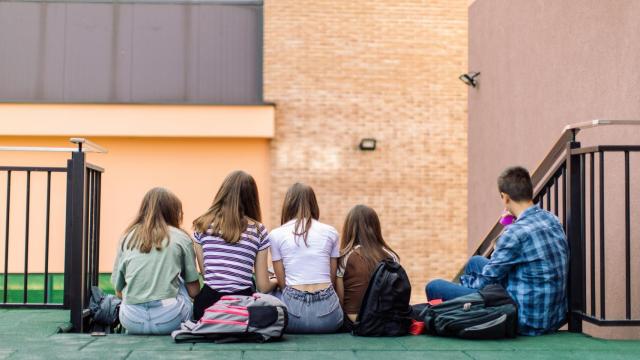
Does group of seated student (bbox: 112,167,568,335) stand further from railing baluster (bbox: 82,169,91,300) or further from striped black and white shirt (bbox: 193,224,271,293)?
railing baluster (bbox: 82,169,91,300)

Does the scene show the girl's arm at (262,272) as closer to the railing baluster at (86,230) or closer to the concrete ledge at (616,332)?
the railing baluster at (86,230)

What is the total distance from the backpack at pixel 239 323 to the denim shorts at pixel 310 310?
40cm

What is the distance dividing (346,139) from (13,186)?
5.15 meters

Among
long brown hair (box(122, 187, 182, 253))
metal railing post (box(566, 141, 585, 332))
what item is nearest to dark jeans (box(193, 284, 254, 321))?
long brown hair (box(122, 187, 182, 253))

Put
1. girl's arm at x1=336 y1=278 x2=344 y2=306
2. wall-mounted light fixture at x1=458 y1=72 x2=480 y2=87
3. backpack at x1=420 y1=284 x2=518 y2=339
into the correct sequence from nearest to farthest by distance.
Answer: backpack at x1=420 y1=284 x2=518 y2=339
girl's arm at x1=336 y1=278 x2=344 y2=306
wall-mounted light fixture at x1=458 y1=72 x2=480 y2=87

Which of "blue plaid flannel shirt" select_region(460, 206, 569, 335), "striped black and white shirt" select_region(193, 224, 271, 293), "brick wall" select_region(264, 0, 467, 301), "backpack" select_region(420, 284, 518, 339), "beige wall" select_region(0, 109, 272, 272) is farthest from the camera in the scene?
"brick wall" select_region(264, 0, 467, 301)

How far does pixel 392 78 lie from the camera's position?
1303cm

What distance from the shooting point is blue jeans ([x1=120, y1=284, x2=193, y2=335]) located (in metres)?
5.44

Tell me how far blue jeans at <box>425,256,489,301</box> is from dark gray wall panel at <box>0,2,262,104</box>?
7.43 metres

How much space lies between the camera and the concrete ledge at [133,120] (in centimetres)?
1228

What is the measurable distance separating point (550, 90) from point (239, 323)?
443cm

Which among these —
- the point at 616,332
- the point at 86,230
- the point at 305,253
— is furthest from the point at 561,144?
the point at 86,230

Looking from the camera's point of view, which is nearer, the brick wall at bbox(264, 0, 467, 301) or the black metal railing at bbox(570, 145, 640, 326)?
the black metal railing at bbox(570, 145, 640, 326)

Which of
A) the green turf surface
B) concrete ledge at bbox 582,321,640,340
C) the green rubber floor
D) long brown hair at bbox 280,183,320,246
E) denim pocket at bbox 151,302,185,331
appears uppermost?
long brown hair at bbox 280,183,320,246
